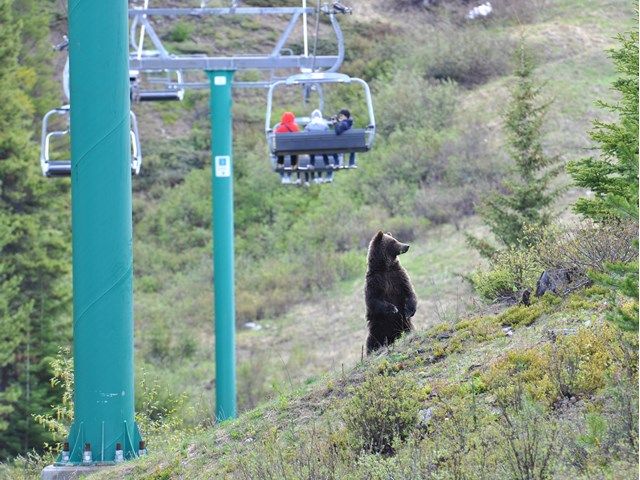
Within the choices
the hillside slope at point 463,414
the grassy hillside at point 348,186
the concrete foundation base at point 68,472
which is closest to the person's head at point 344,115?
the hillside slope at point 463,414

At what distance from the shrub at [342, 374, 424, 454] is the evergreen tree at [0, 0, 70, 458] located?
1720 centimetres

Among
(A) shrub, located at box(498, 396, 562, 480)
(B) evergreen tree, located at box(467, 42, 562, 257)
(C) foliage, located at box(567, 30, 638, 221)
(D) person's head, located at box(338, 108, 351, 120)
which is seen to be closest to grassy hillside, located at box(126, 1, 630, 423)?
(B) evergreen tree, located at box(467, 42, 562, 257)

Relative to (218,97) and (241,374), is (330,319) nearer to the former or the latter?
(241,374)

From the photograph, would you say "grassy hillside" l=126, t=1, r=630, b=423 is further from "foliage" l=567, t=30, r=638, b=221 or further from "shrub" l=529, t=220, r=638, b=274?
"shrub" l=529, t=220, r=638, b=274

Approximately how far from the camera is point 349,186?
37688 mm

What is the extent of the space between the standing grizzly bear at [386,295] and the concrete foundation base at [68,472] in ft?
8.88

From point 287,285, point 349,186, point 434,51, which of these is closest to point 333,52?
point 434,51

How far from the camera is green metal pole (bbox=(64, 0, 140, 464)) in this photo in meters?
10.4

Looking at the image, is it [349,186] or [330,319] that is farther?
[349,186]

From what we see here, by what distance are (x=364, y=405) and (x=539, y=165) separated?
39.7 feet

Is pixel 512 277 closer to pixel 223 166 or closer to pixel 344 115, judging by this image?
pixel 344 115

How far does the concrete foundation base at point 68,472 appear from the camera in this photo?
10.4 m

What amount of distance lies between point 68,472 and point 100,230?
196 cm

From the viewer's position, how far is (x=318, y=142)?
48.7 ft
